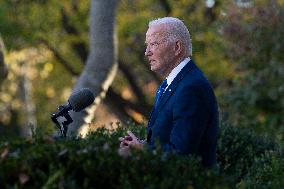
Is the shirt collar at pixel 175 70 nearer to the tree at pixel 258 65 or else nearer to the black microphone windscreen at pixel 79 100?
the black microphone windscreen at pixel 79 100

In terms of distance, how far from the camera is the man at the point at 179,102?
5.27 m

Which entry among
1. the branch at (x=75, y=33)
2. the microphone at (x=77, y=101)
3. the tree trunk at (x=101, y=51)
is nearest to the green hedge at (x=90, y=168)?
the microphone at (x=77, y=101)

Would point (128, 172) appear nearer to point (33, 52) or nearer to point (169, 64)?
point (169, 64)

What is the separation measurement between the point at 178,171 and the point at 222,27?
13165 millimetres

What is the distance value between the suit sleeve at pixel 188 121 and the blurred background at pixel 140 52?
6.88 metres

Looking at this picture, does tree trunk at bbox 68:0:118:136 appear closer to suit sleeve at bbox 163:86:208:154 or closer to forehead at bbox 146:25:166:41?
forehead at bbox 146:25:166:41

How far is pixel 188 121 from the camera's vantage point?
524 cm

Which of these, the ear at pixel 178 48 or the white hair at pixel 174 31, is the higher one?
the white hair at pixel 174 31

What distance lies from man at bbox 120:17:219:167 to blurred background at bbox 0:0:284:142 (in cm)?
659

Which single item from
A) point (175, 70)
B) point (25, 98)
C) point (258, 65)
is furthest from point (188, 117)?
point (25, 98)

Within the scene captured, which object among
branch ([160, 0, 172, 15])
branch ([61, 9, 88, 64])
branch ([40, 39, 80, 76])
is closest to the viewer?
branch ([61, 9, 88, 64])

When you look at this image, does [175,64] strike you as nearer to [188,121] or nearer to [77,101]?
[188,121]

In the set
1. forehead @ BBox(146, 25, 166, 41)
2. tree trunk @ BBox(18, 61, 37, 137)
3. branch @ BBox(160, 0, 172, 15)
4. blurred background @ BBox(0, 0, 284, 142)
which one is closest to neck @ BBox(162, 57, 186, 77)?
forehead @ BBox(146, 25, 166, 41)

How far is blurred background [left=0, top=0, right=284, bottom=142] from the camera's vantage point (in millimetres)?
15523
